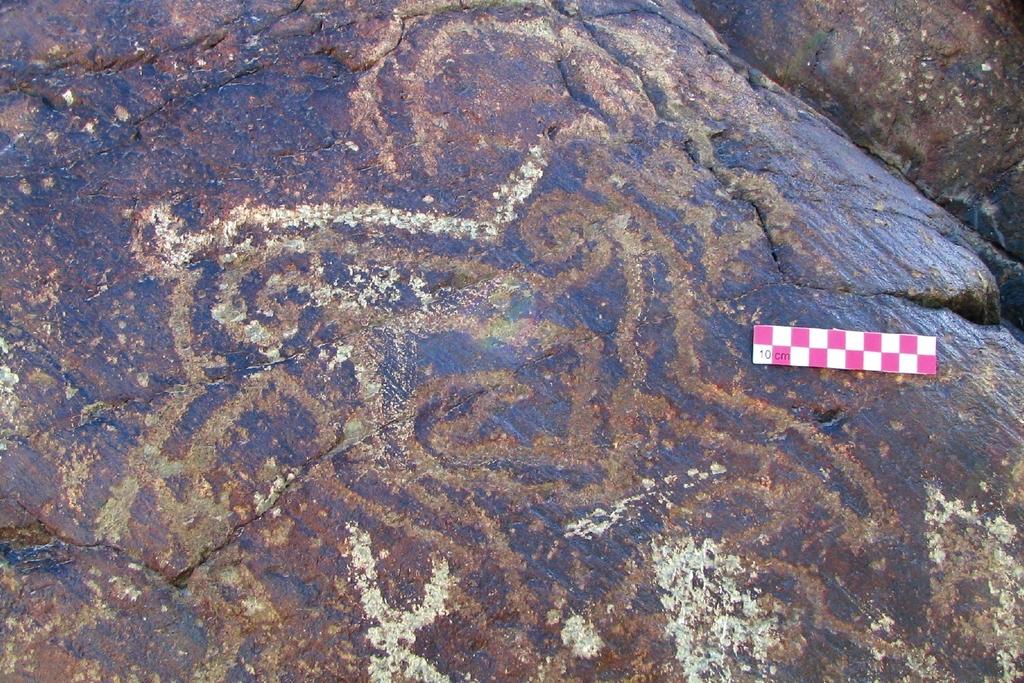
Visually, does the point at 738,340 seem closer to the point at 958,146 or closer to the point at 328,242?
the point at 328,242

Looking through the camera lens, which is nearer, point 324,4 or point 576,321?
point 576,321

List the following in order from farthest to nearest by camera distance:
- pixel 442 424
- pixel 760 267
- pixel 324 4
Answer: pixel 324 4
pixel 760 267
pixel 442 424

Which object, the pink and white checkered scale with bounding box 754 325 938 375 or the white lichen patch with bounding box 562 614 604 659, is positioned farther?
the pink and white checkered scale with bounding box 754 325 938 375

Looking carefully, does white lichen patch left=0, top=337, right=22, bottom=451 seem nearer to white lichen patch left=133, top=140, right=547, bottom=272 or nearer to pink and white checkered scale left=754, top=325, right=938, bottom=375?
white lichen patch left=133, top=140, right=547, bottom=272

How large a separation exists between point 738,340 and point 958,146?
1348mm

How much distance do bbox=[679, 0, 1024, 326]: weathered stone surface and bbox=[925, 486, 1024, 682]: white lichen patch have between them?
1184 millimetres

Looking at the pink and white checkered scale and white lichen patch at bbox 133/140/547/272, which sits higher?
the pink and white checkered scale

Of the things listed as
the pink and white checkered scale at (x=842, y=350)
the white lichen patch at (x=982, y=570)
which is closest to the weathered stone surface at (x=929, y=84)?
the pink and white checkered scale at (x=842, y=350)

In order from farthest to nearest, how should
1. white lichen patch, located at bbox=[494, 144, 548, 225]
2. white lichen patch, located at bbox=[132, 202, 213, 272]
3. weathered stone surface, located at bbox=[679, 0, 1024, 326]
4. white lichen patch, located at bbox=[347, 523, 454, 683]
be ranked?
weathered stone surface, located at bbox=[679, 0, 1024, 326] → white lichen patch, located at bbox=[494, 144, 548, 225] → white lichen patch, located at bbox=[132, 202, 213, 272] → white lichen patch, located at bbox=[347, 523, 454, 683]

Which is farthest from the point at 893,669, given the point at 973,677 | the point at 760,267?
the point at 760,267

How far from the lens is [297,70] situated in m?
1.97

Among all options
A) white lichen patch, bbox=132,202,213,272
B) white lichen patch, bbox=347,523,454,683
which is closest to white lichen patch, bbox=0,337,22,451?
white lichen patch, bbox=132,202,213,272

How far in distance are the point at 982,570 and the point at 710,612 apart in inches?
22.9

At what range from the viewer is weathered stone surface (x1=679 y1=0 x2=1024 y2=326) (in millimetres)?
2609
